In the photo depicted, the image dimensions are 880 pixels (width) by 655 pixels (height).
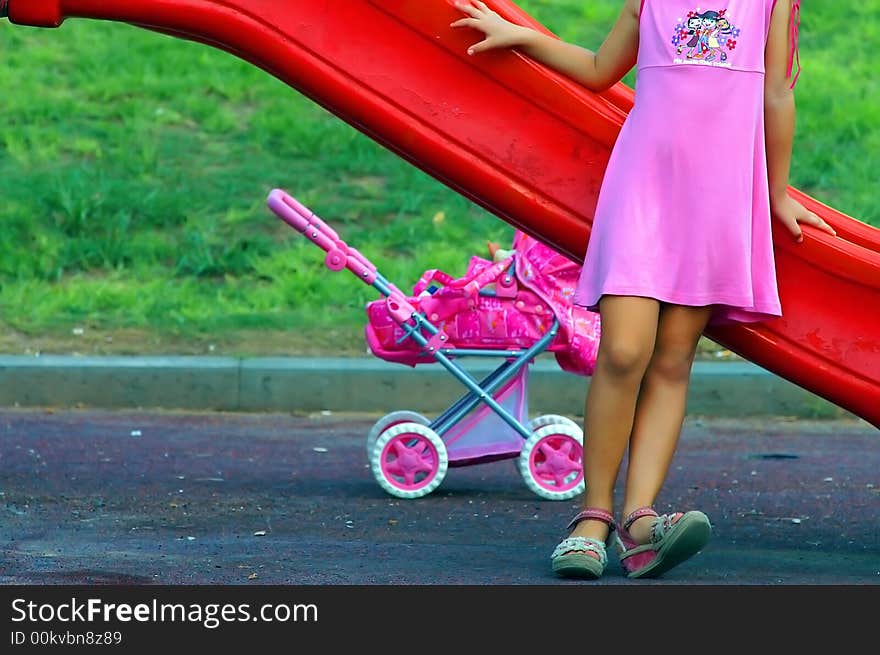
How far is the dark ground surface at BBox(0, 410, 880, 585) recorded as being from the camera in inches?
172

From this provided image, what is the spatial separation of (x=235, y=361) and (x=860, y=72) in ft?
22.7

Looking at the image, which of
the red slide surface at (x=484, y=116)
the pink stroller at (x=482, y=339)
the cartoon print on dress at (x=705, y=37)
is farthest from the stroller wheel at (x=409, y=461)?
the cartoon print on dress at (x=705, y=37)

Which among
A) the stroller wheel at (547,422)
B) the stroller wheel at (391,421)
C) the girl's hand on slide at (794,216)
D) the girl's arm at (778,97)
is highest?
the girl's arm at (778,97)

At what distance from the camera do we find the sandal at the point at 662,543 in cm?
405

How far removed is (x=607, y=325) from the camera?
420 cm

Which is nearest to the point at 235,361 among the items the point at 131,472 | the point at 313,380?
the point at 313,380

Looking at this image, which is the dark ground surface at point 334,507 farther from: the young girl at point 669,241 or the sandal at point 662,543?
the young girl at point 669,241

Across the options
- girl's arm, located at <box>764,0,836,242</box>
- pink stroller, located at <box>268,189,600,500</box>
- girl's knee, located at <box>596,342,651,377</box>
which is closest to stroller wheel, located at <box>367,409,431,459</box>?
pink stroller, located at <box>268,189,600,500</box>

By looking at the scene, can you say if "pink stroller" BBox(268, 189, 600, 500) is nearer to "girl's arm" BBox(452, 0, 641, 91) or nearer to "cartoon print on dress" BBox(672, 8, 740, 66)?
"girl's arm" BBox(452, 0, 641, 91)

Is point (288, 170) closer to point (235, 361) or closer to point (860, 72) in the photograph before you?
point (235, 361)

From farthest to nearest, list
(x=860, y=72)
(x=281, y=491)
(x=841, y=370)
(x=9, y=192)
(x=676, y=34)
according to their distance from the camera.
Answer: (x=860, y=72) → (x=9, y=192) → (x=281, y=491) → (x=841, y=370) → (x=676, y=34)

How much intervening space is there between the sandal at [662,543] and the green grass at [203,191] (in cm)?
462

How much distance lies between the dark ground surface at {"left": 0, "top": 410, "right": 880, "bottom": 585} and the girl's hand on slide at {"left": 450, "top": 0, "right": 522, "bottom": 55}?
4.49 ft

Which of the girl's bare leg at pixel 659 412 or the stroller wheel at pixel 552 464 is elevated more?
the girl's bare leg at pixel 659 412
